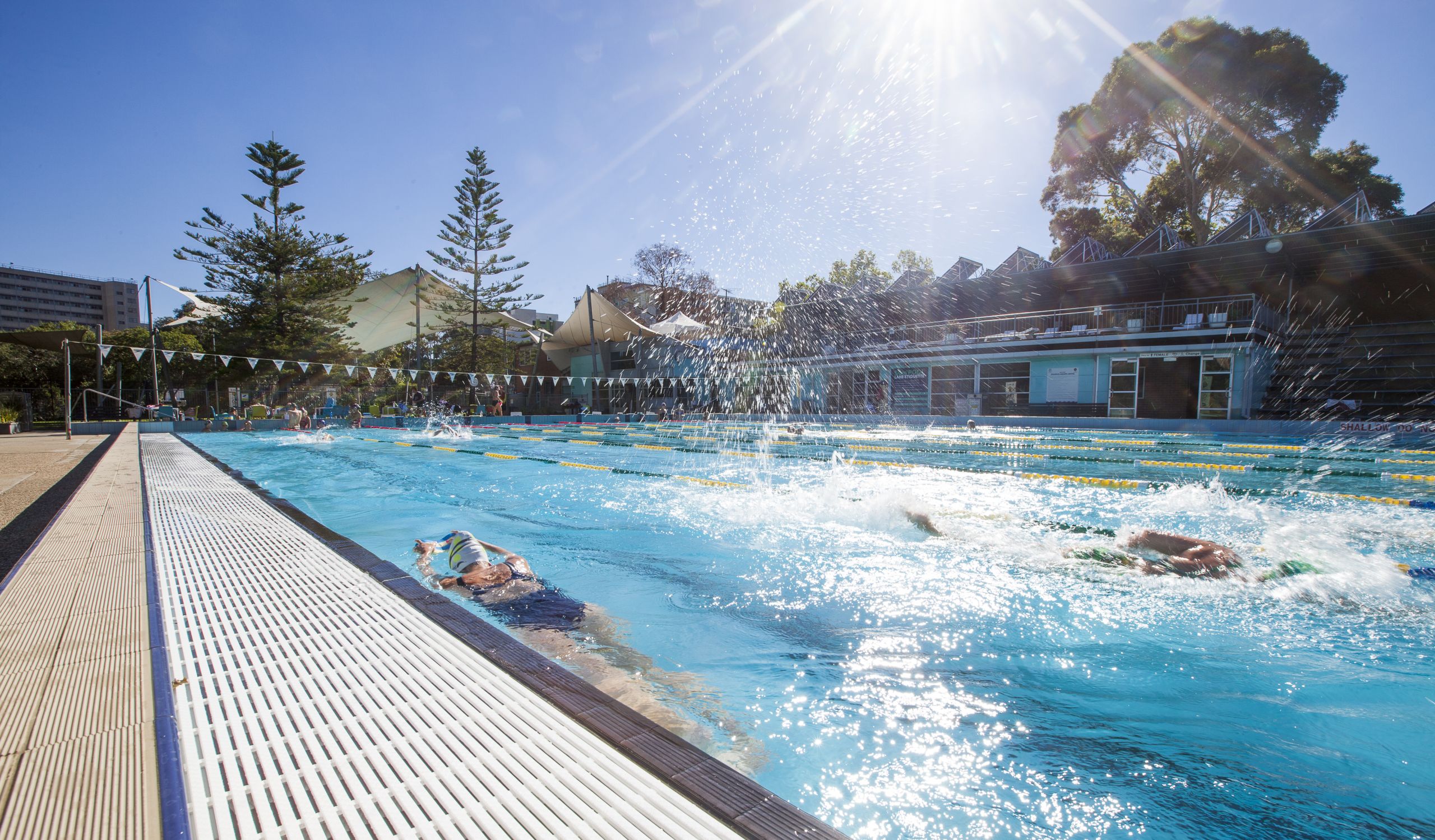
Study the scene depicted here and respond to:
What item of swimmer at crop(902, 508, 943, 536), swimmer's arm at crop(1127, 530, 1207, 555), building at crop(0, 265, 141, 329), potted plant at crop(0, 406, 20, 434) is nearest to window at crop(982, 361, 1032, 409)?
swimmer at crop(902, 508, 943, 536)

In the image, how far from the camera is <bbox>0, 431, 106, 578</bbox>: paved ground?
→ 3668mm

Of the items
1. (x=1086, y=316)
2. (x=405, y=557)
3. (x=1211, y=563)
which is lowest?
(x=405, y=557)

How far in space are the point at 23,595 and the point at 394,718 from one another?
2126mm

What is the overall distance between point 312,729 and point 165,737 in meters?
0.30

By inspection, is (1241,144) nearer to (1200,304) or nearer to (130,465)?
(1200,304)

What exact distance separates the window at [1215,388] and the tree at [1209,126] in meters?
12.6

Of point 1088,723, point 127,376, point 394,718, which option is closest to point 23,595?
point 394,718

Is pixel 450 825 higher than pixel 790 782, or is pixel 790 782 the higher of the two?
pixel 450 825

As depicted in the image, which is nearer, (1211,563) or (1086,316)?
(1211,563)

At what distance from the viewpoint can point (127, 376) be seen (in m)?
34.0

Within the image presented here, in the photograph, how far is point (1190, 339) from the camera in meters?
17.4

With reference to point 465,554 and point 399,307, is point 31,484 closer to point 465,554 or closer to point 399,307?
point 465,554

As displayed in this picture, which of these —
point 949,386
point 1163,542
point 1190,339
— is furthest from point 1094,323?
point 1163,542

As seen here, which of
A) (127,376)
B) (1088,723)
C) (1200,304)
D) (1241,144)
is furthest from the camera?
(127,376)
